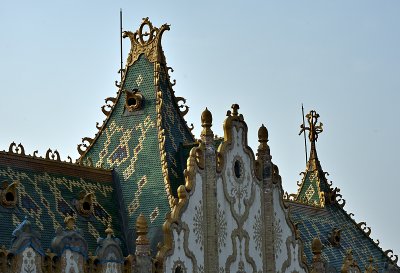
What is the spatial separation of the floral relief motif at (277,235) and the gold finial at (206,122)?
5117 millimetres

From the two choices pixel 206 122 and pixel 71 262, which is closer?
pixel 71 262

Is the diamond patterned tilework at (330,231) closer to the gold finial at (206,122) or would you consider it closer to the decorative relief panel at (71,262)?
the gold finial at (206,122)

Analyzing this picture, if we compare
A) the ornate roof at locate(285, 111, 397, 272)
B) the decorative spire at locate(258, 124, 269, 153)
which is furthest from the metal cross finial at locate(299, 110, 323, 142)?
the decorative spire at locate(258, 124, 269, 153)

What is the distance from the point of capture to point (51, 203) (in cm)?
4581

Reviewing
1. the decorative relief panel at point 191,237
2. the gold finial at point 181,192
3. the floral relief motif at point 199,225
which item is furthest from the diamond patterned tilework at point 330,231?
the gold finial at point 181,192

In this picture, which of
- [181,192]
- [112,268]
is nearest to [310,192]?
[181,192]

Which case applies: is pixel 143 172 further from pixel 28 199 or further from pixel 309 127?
pixel 309 127

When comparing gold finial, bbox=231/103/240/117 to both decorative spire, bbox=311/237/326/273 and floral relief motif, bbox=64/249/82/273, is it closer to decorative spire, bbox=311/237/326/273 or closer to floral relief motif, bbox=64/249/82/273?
decorative spire, bbox=311/237/326/273

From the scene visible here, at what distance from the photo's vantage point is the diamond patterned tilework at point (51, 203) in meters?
43.8

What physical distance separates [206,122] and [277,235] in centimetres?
586

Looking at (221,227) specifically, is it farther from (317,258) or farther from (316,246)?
(317,258)

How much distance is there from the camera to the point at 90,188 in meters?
48.6

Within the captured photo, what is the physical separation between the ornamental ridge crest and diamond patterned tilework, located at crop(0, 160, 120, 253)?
18.3ft

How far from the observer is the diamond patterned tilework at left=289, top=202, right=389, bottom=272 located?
196ft
